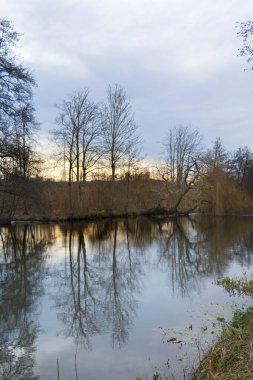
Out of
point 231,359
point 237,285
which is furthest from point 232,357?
point 237,285

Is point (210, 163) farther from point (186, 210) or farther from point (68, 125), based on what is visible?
point (68, 125)

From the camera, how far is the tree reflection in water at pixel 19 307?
20.1 feet

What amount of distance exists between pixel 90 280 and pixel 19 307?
129 inches

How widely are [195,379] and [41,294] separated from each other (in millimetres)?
6339

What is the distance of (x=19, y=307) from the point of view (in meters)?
9.48

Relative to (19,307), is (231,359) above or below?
above

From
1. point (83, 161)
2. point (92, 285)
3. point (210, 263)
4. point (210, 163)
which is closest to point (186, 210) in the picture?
point (210, 163)

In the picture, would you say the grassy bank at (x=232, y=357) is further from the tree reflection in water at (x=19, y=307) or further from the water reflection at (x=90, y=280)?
the tree reflection in water at (x=19, y=307)

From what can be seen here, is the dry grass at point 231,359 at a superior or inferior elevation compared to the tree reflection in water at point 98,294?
superior

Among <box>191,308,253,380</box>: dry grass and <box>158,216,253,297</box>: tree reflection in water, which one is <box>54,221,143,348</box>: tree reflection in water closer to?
<box>158,216,253,297</box>: tree reflection in water

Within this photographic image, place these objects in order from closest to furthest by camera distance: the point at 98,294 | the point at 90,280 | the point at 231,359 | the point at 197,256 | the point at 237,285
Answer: the point at 231,359
the point at 98,294
the point at 237,285
the point at 90,280
the point at 197,256

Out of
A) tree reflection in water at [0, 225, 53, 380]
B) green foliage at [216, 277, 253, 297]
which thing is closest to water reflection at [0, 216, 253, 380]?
tree reflection in water at [0, 225, 53, 380]

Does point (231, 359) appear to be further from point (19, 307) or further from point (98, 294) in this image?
point (98, 294)

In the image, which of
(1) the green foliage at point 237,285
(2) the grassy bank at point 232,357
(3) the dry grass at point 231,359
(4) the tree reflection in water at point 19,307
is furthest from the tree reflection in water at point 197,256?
(3) the dry grass at point 231,359
